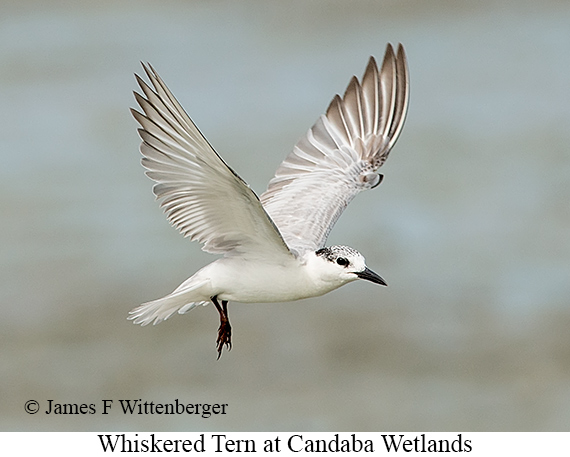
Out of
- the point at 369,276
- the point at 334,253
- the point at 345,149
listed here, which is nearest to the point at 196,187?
the point at 334,253

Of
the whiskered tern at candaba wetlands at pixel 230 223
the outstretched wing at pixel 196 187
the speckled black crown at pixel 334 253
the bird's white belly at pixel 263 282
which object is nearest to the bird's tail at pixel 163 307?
the whiskered tern at candaba wetlands at pixel 230 223

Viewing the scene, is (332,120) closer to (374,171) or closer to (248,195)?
(374,171)

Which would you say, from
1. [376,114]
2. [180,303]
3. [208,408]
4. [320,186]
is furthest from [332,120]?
[208,408]

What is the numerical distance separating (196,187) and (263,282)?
87cm

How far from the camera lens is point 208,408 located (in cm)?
1667

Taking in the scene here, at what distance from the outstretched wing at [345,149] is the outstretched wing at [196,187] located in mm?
1448

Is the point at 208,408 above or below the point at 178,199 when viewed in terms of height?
above

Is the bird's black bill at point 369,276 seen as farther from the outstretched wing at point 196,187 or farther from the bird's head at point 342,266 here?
the outstretched wing at point 196,187

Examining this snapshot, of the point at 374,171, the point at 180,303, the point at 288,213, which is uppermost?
the point at 374,171

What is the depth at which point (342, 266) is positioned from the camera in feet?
28.8

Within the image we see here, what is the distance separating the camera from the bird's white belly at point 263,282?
881 centimetres

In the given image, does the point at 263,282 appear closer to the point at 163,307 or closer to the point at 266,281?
the point at 266,281

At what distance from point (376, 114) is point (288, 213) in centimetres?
191

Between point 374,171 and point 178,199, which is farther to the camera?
point 374,171
